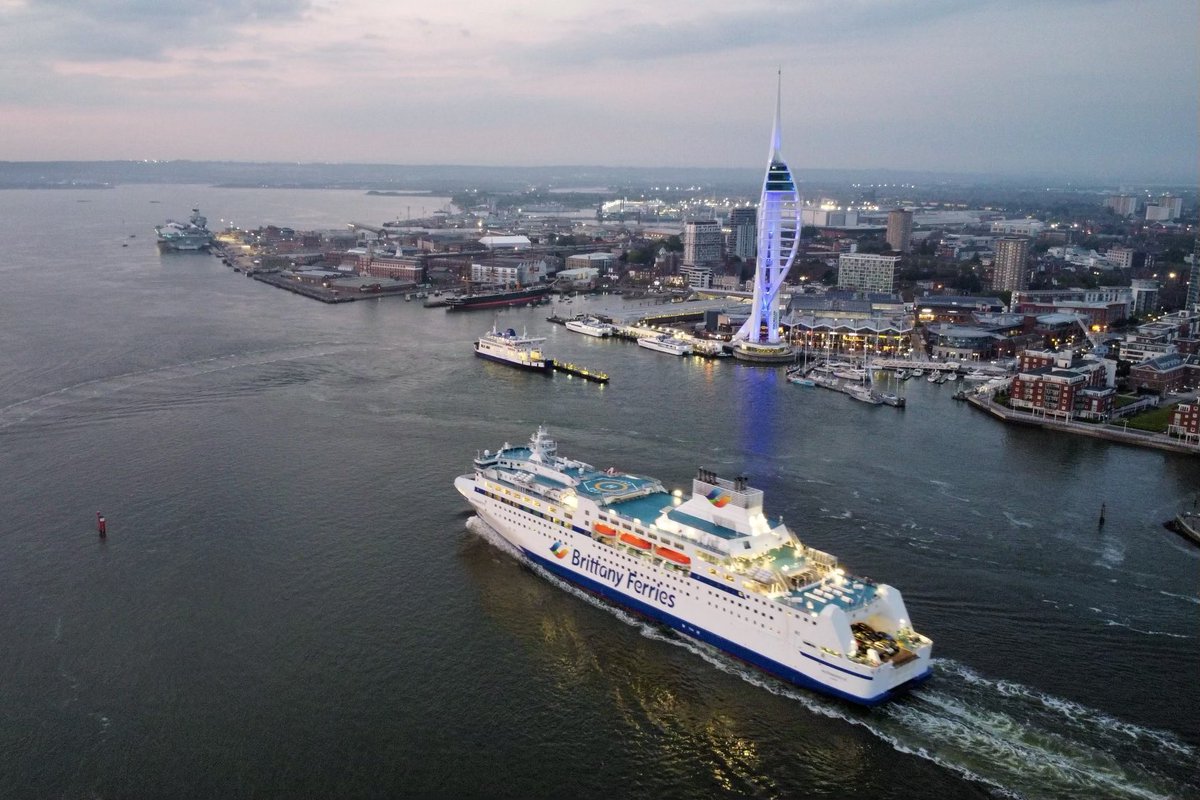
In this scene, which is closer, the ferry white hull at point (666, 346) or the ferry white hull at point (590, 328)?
the ferry white hull at point (666, 346)

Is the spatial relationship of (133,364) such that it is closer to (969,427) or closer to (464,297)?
(464,297)

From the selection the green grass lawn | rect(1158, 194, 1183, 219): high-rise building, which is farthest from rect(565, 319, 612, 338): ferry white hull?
rect(1158, 194, 1183, 219): high-rise building

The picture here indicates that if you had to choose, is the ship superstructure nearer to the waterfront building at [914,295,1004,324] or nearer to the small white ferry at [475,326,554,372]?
the small white ferry at [475,326,554,372]

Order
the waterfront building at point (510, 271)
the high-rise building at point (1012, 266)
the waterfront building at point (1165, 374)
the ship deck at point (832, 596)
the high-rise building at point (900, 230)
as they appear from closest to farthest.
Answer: the ship deck at point (832, 596), the waterfront building at point (1165, 374), the high-rise building at point (1012, 266), the waterfront building at point (510, 271), the high-rise building at point (900, 230)

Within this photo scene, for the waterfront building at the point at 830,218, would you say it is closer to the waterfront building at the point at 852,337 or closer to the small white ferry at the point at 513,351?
the waterfront building at the point at 852,337

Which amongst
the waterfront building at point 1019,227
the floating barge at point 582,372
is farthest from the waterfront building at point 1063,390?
the waterfront building at point 1019,227
